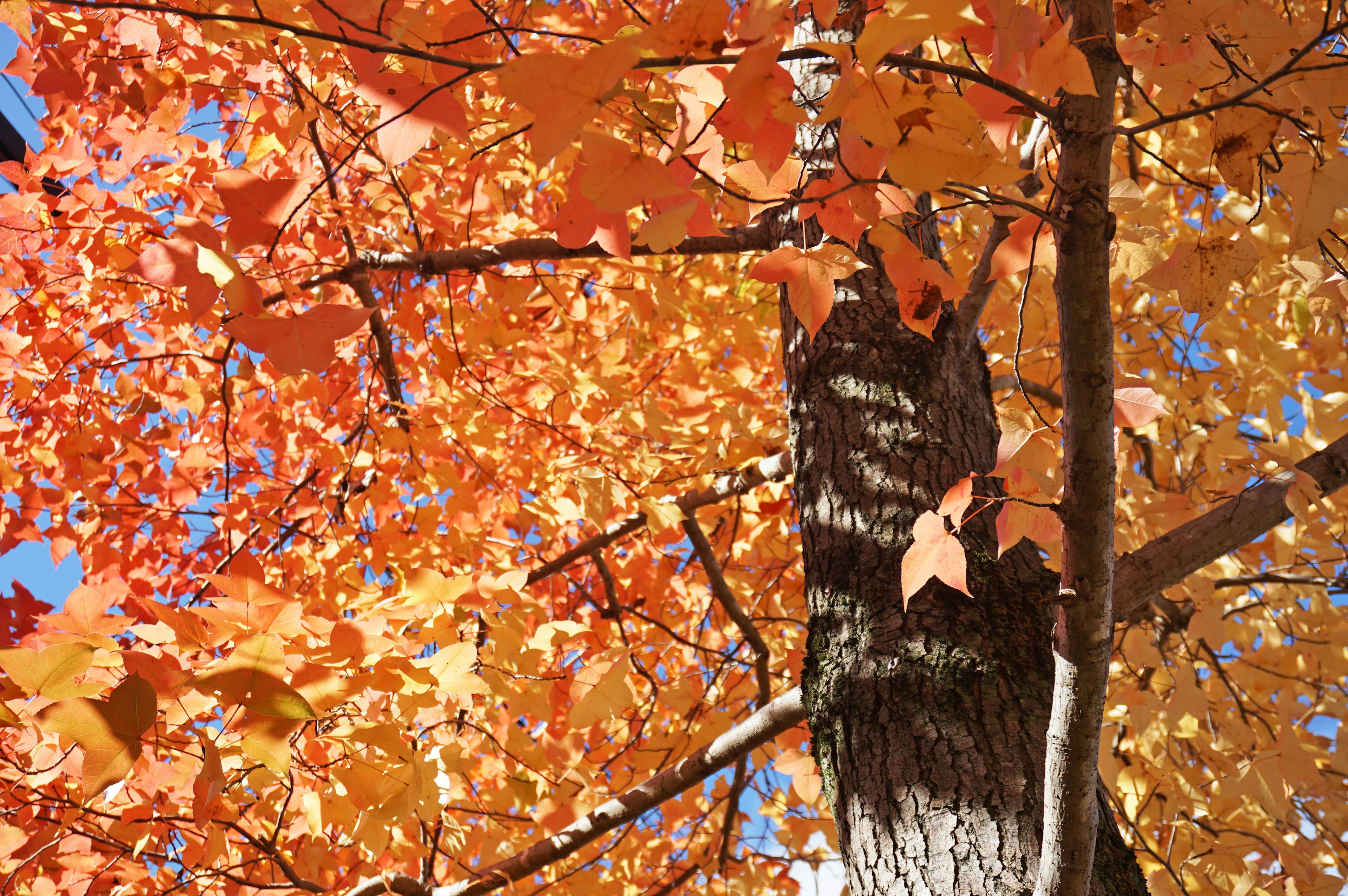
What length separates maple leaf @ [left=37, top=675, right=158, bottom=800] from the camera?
97 cm

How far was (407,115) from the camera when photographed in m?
0.93

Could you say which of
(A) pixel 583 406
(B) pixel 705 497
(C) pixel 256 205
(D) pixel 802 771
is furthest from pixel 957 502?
(A) pixel 583 406

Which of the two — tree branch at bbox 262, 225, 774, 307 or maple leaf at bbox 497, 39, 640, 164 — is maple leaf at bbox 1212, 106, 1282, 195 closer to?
maple leaf at bbox 497, 39, 640, 164

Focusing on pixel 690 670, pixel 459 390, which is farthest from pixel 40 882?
pixel 690 670

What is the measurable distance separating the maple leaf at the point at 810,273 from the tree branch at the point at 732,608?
1.19 metres

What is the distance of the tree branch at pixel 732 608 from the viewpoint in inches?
84.3

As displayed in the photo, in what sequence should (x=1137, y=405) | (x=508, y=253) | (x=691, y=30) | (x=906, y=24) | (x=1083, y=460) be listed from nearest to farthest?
(x=906, y=24)
(x=691, y=30)
(x=1083, y=460)
(x=1137, y=405)
(x=508, y=253)

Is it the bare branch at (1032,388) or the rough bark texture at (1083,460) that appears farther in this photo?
the bare branch at (1032,388)

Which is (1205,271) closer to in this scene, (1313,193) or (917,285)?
(1313,193)

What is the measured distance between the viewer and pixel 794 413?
5.52 ft

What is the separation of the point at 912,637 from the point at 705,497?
3.17ft

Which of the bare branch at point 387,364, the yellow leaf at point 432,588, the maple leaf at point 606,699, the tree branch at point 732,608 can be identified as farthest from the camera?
the bare branch at point 387,364

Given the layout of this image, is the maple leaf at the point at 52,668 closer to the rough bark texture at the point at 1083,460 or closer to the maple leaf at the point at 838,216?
the maple leaf at the point at 838,216

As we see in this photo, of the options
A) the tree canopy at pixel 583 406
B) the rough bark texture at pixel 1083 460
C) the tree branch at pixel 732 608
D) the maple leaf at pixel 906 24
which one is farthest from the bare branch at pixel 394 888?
the maple leaf at pixel 906 24
